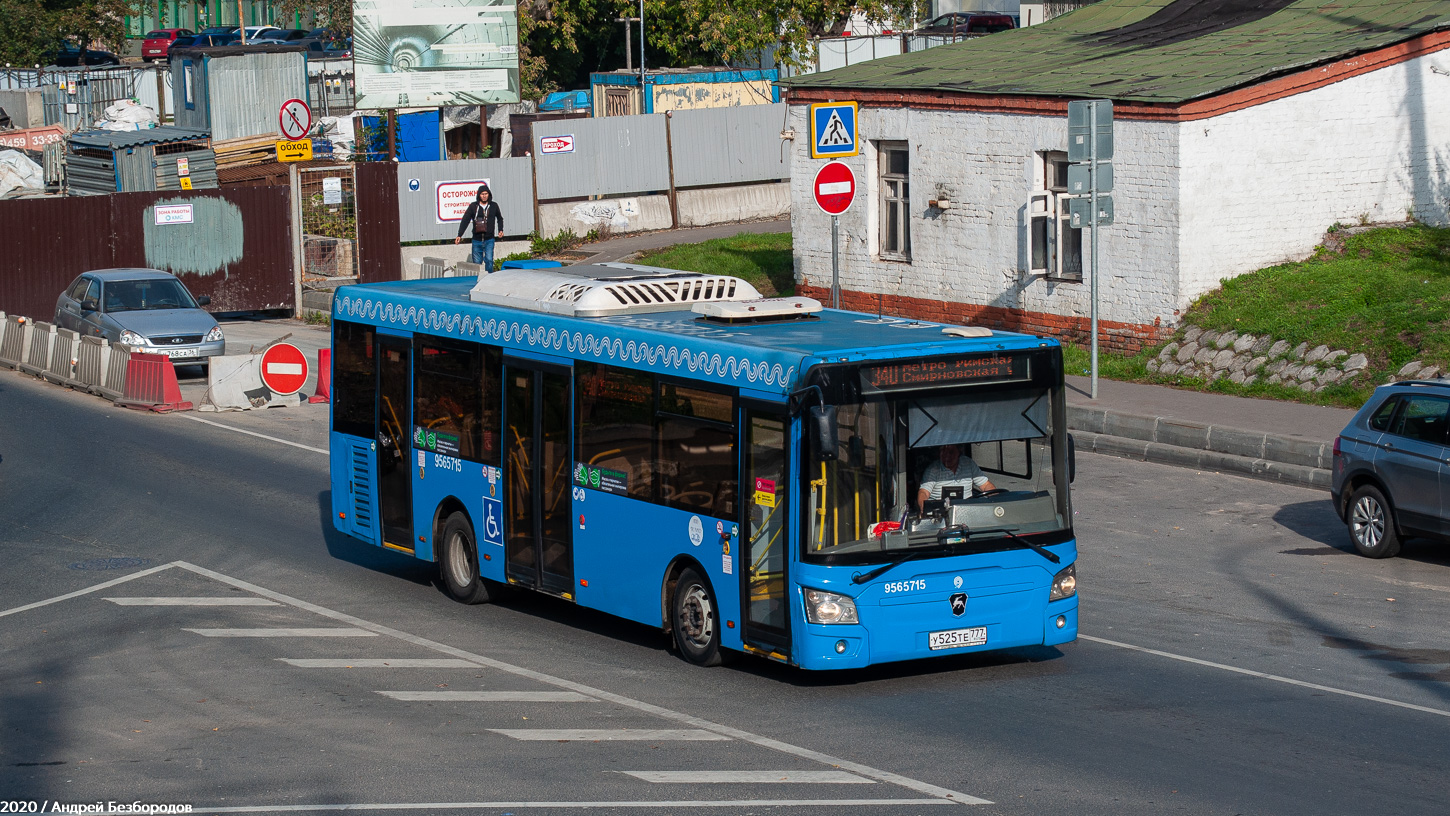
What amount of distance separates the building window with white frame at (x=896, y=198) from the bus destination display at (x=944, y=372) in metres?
16.9

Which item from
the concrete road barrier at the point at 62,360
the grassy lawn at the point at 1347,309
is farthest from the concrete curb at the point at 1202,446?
the concrete road barrier at the point at 62,360

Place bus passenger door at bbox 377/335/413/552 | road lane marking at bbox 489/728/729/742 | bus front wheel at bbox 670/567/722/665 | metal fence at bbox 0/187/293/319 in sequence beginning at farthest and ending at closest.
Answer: metal fence at bbox 0/187/293/319, bus passenger door at bbox 377/335/413/552, bus front wheel at bbox 670/567/722/665, road lane marking at bbox 489/728/729/742

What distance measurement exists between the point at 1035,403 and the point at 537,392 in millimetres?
→ 3886

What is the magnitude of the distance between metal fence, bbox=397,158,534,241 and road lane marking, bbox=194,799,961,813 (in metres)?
27.2

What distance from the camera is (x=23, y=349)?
26.6m

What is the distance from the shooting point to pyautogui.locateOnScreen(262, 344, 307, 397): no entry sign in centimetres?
2291

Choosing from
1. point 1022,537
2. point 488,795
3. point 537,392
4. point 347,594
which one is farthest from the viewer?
point 347,594

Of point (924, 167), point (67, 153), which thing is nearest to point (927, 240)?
point (924, 167)

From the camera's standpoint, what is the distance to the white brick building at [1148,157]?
22547 millimetres

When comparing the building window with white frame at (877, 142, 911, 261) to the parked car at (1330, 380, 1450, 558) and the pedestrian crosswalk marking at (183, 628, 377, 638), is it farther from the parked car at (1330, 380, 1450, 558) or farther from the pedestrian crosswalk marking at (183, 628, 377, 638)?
the pedestrian crosswalk marking at (183, 628, 377, 638)

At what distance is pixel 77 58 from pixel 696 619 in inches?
2988

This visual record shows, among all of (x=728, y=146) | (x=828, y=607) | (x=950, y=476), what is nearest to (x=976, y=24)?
(x=728, y=146)

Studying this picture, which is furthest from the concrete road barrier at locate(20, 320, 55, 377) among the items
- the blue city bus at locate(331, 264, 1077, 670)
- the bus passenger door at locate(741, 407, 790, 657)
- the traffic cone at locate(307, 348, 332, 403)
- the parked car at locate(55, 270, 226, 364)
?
the bus passenger door at locate(741, 407, 790, 657)

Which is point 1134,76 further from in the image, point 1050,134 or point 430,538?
point 430,538
